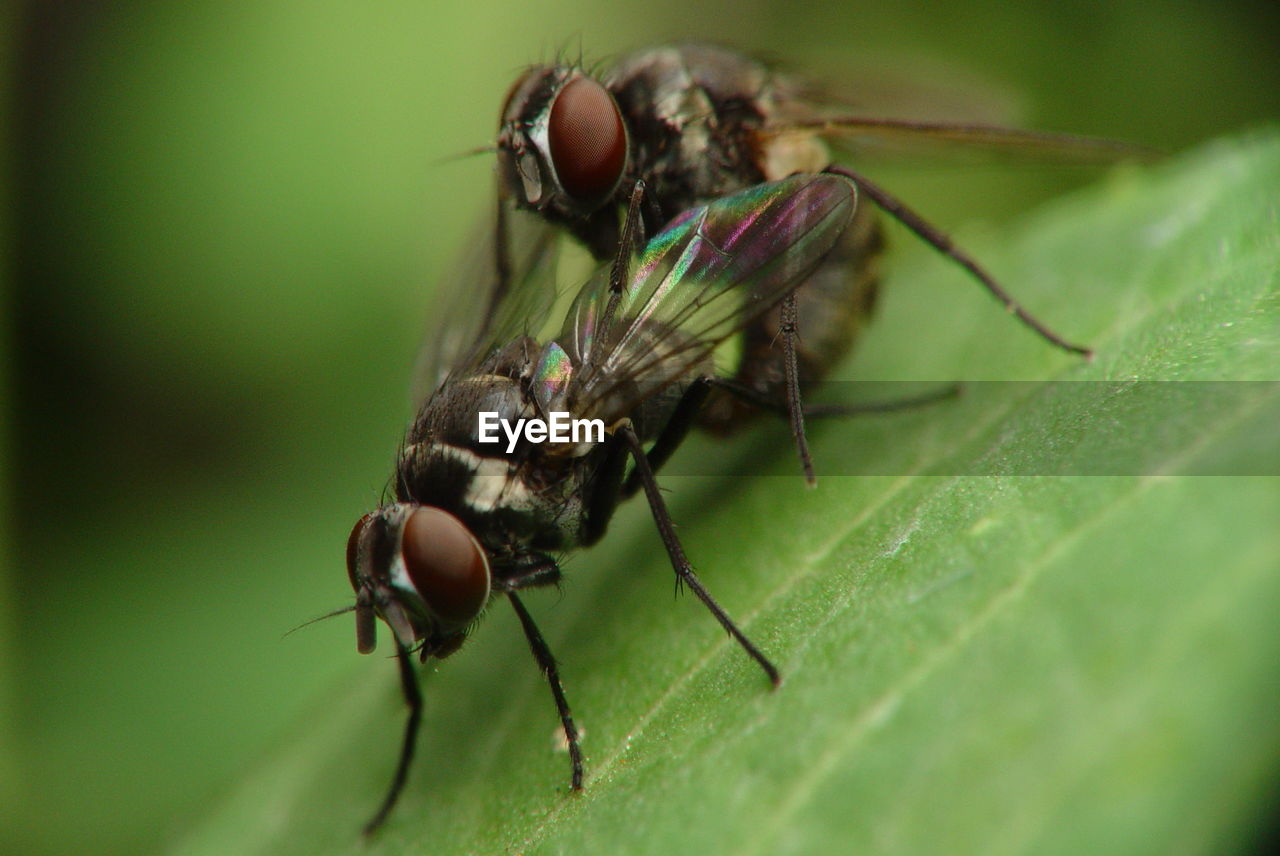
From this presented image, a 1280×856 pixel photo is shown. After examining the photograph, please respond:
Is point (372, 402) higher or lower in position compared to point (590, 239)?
lower

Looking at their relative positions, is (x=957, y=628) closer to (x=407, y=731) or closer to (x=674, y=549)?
(x=674, y=549)

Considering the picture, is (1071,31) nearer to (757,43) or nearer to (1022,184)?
(1022,184)

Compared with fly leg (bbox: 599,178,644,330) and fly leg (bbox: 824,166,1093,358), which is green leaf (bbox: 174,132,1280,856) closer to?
fly leg (bbox: 824,166,1093,358)

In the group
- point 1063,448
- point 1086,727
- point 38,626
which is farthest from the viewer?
point 38,626

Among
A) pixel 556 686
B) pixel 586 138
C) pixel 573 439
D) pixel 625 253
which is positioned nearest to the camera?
pixel 556 686

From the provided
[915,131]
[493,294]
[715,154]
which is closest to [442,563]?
[493,294]

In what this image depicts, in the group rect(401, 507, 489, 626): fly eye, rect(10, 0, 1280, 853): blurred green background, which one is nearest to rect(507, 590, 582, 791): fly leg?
rect(401, 507, 489, 626): fly eye

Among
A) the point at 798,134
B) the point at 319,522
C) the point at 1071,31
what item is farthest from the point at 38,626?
the point at 1071,31
